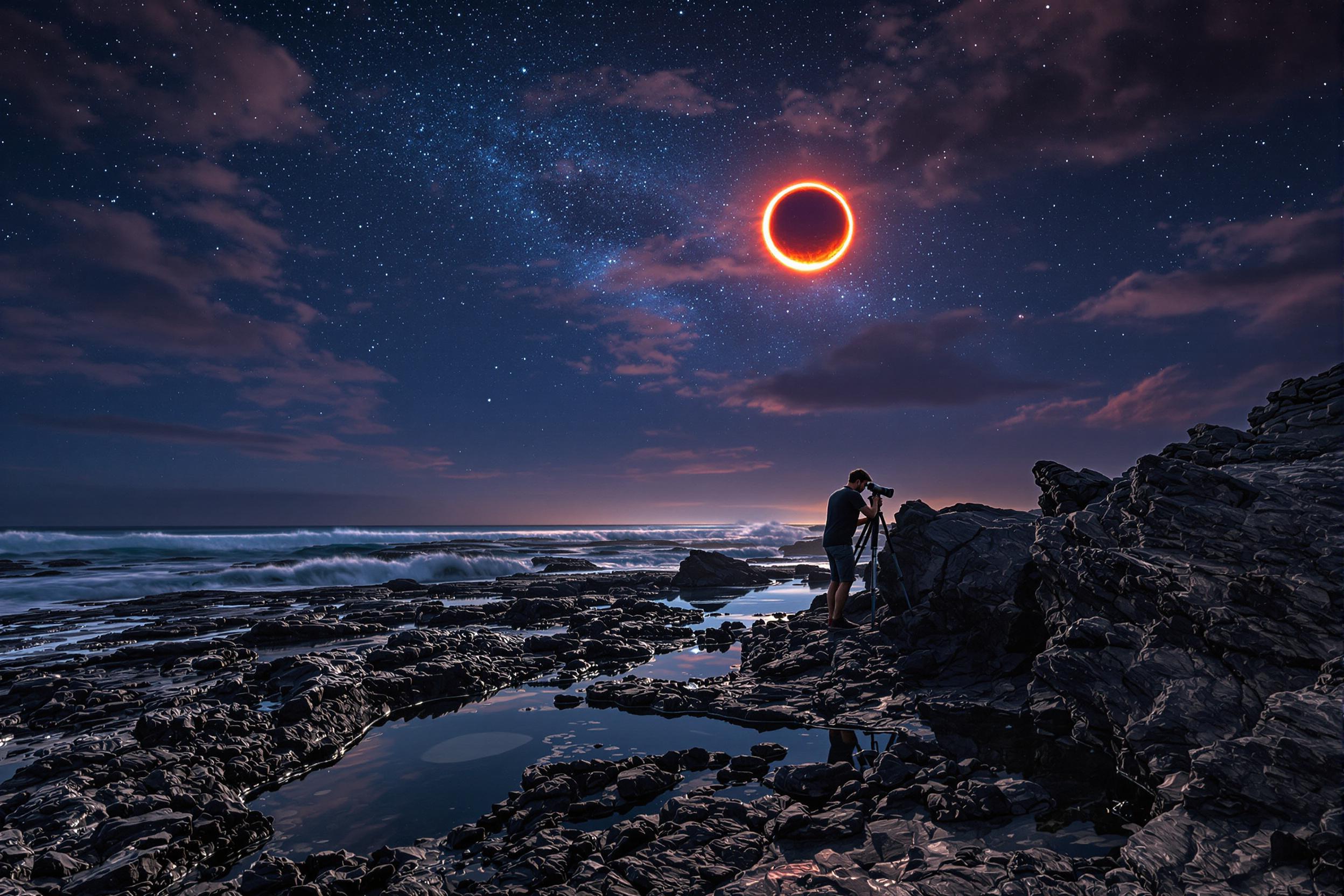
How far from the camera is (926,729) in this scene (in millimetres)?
8195

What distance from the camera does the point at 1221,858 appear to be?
12.9ft

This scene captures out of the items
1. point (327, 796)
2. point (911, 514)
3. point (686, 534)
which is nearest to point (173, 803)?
point (327, 796)

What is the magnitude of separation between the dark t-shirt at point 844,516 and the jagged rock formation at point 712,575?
18727 mm

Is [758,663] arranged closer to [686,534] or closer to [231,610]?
[231,610]

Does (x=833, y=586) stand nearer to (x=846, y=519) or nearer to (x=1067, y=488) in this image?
(x=846, y=519)

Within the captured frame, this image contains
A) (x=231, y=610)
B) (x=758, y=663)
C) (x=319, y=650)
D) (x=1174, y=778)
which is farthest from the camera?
(x=231, y=610)

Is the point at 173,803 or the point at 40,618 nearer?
the point at 173,803

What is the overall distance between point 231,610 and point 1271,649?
33.4 metres

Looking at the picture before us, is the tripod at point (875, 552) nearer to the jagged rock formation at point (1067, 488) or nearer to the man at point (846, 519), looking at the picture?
the man at point (846, 519)

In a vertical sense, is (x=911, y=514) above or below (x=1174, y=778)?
above

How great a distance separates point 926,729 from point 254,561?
61108 mm

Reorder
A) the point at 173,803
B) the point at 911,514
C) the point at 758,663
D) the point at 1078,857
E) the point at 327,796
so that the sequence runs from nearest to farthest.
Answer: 1. the point at 1078,857
2. the point at 173,803
3. the point at 327,796
4. the point at 758,663
5. the point at 911,514

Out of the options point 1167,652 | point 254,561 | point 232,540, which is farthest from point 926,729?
point 232,540

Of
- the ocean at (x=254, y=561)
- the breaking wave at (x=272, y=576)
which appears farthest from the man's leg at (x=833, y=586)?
the breaking wave at (x=272, y=576)
